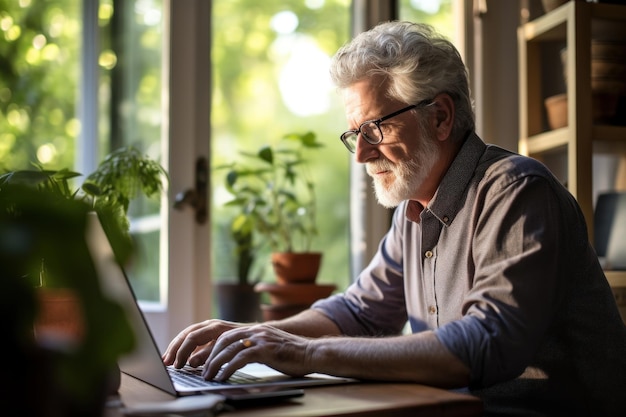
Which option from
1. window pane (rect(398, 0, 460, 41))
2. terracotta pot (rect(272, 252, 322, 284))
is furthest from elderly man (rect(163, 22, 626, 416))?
window pane (rect(398, 0, 460, 41))

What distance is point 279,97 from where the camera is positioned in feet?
10.1

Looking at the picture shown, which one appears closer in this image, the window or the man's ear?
the man's ear

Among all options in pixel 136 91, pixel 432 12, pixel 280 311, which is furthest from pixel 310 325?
pixel 432 12

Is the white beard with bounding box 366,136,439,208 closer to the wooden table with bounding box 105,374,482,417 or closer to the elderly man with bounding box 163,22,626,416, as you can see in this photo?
the elderly man with bounding box 163,22,626,416

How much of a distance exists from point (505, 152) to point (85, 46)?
1725mm

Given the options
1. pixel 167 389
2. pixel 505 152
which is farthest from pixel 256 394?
pixel 505 152

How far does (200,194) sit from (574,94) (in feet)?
4.00

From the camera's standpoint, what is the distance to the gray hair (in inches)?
65.0

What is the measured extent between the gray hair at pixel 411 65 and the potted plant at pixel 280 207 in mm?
937

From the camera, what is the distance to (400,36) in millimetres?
1688

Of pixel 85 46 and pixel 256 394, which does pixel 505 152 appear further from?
pixel 85 46

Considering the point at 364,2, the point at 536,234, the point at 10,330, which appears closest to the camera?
the point at 10,330

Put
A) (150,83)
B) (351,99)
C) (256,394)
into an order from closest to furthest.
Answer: (256,394) < (351,99) < (150,83)

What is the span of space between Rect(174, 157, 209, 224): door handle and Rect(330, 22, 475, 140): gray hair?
0.99m
